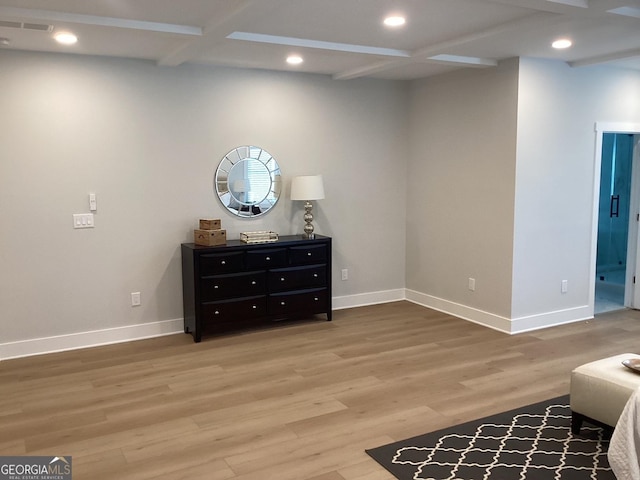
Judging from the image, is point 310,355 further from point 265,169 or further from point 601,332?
point 601,332

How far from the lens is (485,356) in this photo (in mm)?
4695

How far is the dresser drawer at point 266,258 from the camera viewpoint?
5.25 meters

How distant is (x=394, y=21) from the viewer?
378 cm

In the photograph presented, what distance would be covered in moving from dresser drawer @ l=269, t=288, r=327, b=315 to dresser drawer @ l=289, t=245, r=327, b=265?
0.96ft

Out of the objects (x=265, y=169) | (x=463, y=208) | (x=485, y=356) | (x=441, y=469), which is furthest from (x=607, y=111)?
(x=441, y=469)

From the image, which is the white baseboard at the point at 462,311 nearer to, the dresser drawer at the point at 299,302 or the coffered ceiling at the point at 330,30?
the dresser drawer at the point at 299,302

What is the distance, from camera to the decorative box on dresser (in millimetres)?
5031

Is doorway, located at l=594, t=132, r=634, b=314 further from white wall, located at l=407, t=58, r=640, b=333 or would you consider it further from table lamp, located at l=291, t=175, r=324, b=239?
table lamp, located at l=291, t=175, r=324, b=239

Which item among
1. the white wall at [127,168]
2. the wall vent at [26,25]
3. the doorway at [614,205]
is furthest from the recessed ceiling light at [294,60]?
the doorway at [614,205]

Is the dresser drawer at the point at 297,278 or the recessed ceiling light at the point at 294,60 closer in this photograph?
the recessed ceiling light at the point at 294,60

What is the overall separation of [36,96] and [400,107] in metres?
3.69

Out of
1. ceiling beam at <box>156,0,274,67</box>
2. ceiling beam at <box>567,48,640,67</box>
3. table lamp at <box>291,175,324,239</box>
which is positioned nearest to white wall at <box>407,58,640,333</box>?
ceiling beam at <box>567,48,640,67</box>

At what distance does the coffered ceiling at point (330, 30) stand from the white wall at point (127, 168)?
0.86ft

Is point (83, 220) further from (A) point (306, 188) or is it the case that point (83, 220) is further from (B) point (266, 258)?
(A) point (306, 188)
